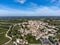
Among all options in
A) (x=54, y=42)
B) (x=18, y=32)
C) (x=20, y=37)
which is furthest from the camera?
(x=18, y=32)

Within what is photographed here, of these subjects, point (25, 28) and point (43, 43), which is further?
point (25, 28)

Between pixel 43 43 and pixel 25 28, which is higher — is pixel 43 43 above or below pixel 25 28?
below

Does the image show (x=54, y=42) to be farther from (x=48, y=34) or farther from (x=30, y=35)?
(x=30, y=35)

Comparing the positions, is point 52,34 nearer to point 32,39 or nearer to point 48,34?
point 48,34

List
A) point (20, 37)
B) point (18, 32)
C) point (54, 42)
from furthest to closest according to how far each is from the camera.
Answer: point (18, 32) < point (20, 37) < point (54, 42)

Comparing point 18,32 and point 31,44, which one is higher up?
point 18,32

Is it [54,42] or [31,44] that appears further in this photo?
[31,44]

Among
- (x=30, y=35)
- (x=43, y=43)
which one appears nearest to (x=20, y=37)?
(x=30, y=35)

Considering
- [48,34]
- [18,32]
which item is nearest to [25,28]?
[18,32]
